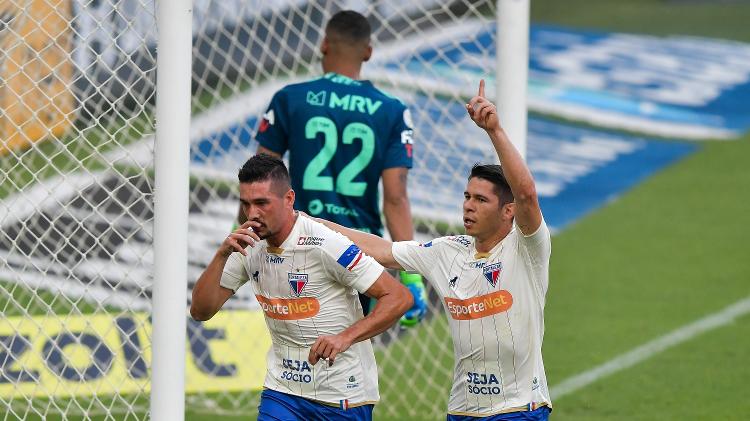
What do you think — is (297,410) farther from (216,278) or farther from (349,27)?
(349,27)

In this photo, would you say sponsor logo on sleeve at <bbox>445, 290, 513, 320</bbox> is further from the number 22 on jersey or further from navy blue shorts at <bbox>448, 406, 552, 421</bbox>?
the number 22 on jersey

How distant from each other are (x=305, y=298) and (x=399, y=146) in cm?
138

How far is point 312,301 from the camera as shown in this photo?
16.0 feet

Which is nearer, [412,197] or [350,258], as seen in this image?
[350,258]

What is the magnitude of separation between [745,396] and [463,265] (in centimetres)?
360

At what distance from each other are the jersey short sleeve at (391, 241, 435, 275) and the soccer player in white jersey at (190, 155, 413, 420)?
0.21 metres

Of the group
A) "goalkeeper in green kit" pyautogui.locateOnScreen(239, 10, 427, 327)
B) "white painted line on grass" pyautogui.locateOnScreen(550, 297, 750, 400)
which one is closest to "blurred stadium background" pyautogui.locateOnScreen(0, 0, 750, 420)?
"white painted line on grass" pyautogui.locateOnScreen(550, 297, 750, 400)

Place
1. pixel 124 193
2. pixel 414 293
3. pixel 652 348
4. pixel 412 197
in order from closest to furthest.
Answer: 1. pixel 414 293
2. pixel 652 348
3. pixel 412 197
4. pixel 124 193

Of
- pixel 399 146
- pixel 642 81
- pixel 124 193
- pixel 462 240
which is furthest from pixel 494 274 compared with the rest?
pixel 642 81

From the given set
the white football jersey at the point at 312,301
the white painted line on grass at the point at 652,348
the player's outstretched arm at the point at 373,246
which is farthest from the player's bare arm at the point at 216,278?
the white painted line on grass at the point at 652,348

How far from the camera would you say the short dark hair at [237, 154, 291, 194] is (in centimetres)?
471

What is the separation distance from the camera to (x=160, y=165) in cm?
506

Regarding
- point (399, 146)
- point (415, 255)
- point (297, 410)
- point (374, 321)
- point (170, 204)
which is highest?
point (399, 146)

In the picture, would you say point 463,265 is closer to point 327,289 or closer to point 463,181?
point 327,289
